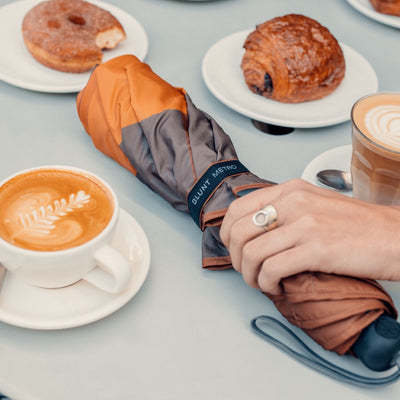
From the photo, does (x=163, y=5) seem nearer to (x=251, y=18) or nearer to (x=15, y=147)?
(x=251, y=18)

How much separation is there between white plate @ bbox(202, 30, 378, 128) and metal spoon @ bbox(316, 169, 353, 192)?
124mm

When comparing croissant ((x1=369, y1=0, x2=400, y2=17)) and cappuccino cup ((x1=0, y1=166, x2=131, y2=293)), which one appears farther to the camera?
croissant ((x1=369, y1=0, x2=400, y2=17))

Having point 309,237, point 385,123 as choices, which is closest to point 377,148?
point 385,123

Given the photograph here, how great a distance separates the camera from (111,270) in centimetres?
57

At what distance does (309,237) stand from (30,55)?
668 millimetres

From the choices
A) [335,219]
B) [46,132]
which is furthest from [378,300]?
[46,132]

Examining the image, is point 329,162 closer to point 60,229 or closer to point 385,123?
point 385,123

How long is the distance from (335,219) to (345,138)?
0.34 meters

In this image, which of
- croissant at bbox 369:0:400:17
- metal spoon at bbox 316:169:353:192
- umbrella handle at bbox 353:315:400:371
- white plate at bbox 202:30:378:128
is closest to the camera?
umbrella handle at bbox 353:315:400:371

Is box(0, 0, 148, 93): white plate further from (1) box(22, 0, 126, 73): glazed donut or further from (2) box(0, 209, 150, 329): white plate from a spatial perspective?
(2) box(0, 209, 150, 329): white plate

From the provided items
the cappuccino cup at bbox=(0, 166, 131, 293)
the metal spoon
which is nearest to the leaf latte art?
the cappuccino cup at bbox=(0, 166, 131, 293)

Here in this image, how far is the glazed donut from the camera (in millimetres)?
943

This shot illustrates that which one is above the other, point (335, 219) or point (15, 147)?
point (335, 219)

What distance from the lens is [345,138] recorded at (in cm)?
92
